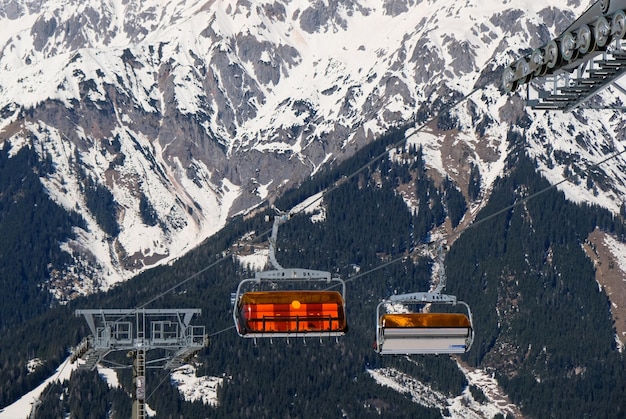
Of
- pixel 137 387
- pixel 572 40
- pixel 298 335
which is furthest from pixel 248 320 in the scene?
pixel 572 40

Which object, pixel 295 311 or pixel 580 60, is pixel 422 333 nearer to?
pixel 295 311

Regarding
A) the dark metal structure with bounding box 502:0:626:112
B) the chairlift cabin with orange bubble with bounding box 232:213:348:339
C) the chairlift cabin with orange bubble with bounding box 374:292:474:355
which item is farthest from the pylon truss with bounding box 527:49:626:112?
the chairlift cabin with orange bubble with bounding box 232:213:348:339

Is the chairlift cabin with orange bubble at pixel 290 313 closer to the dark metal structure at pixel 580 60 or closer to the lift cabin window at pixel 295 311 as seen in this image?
the lift cabin window at pixel 295 311

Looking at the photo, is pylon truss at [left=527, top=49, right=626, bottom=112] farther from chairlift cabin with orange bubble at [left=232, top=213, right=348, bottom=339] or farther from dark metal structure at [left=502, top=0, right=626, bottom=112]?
chairlift cabin with orange bubble at [left=232, top=213, right=348, bottom=339]

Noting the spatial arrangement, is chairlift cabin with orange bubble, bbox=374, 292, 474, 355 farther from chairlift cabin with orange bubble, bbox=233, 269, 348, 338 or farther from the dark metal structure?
the dark metal structure

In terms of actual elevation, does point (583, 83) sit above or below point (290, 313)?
above

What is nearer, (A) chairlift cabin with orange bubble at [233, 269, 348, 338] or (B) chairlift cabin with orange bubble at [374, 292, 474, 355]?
(B) chairlift cabin with orange bubble at [374, 292, 474, 355]

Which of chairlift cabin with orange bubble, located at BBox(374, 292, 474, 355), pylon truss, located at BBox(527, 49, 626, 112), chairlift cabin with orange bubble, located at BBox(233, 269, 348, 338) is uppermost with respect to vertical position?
pylon truss, located at BBox(527, 49, 626, 112)

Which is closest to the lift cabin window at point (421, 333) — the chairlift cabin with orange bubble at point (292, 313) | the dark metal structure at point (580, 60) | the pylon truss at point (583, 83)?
the chairlift cabin with orange bubble at point (292, 313)

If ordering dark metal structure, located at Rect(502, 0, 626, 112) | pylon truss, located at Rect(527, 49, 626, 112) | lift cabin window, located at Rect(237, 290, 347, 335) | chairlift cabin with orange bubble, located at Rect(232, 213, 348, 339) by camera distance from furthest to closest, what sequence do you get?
lift cabin window, located at Rect(237, 290, 347, 335)
chairlift cabin with orange bubble, located at Rect(232, 213, 348, 339)
pylon truss, located at Rect(527, 49, 626, 112)
dark metal structure, located at Rect(502, 0, 626, 112)

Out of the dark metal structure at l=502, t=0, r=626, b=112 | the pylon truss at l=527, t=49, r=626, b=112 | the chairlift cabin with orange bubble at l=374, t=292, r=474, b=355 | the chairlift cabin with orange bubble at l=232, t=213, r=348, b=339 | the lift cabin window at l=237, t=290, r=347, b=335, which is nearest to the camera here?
the dark metal structure at l=502, t=0, r=626, b=112

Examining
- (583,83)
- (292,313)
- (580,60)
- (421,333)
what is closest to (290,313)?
(292,313)

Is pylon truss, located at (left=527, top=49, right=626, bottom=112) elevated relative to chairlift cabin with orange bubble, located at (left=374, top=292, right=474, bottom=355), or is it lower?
elevated
